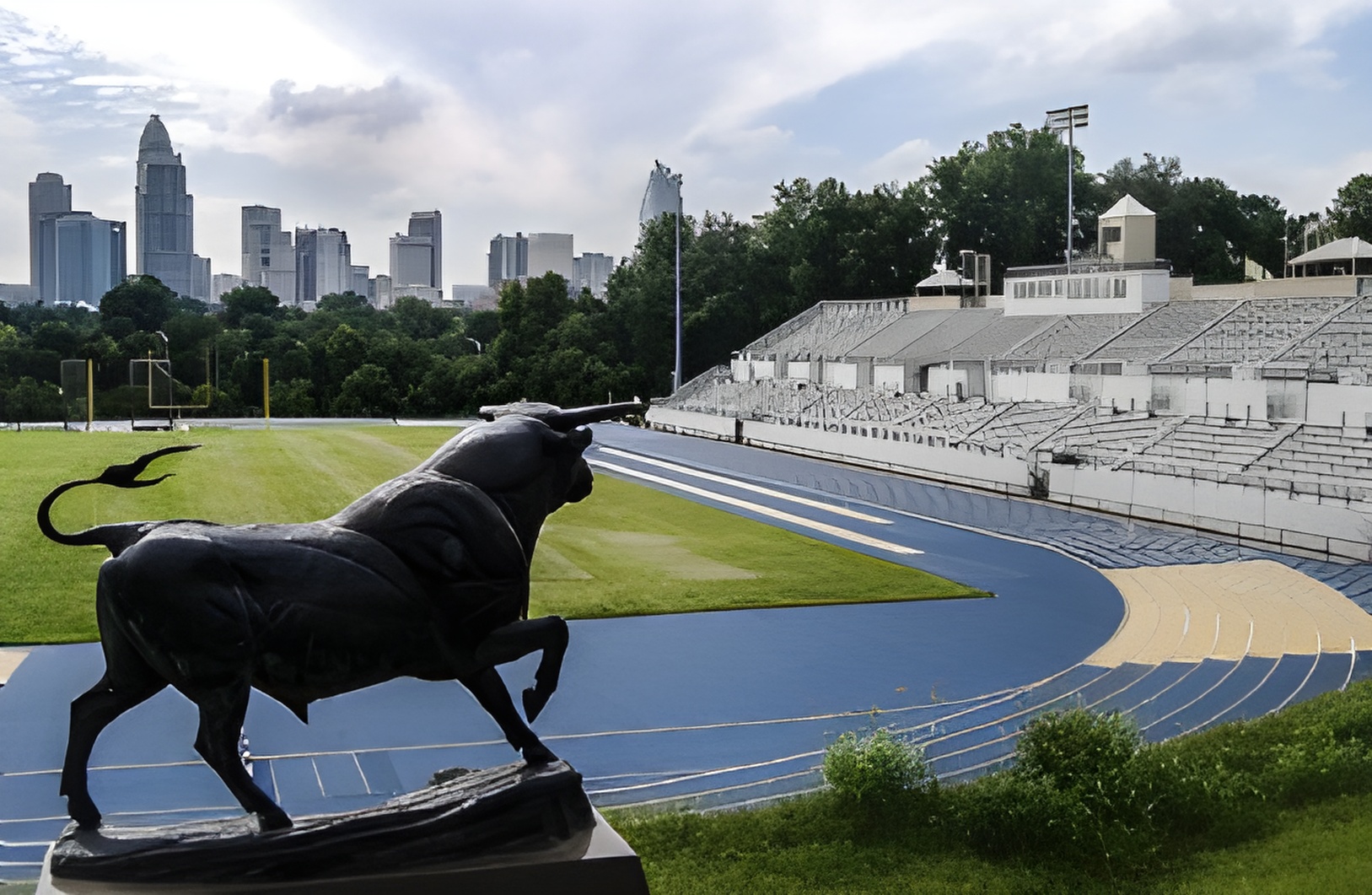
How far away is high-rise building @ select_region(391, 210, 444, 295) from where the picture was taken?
4059 centimetres

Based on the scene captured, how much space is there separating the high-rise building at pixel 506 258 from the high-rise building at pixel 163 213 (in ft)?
74.2

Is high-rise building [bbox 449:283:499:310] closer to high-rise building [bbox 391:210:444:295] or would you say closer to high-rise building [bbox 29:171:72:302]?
high-rise building [bbox 391:210:444:295]

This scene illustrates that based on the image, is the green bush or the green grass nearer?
the green grass

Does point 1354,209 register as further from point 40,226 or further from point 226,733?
point 226,733

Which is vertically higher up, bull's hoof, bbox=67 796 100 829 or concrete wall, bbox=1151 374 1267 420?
concrete wall, bbox=1151 374 1267 420

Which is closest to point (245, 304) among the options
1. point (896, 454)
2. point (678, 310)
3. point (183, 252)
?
point (183, 252)

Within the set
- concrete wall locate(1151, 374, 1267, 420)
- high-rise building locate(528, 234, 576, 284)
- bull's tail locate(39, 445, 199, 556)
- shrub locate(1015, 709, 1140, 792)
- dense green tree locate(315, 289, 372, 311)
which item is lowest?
shrub locate(1015, 709, 1140, 792)

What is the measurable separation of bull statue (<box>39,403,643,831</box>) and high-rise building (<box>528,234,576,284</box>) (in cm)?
3770

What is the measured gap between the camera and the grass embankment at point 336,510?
1495 cm

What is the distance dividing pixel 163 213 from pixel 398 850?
22.7m

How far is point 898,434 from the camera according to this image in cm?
2692

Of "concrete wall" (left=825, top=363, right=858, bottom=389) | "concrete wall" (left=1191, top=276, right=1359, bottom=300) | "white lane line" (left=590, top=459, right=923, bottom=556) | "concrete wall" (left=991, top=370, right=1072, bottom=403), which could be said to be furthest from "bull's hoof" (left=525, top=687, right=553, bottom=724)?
"concrete wall" (left=825, top=363, right=858, bottom=389)

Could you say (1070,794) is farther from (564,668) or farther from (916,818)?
(564,668)

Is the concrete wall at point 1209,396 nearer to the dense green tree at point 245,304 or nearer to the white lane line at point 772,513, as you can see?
the white lane line at point 772,513
